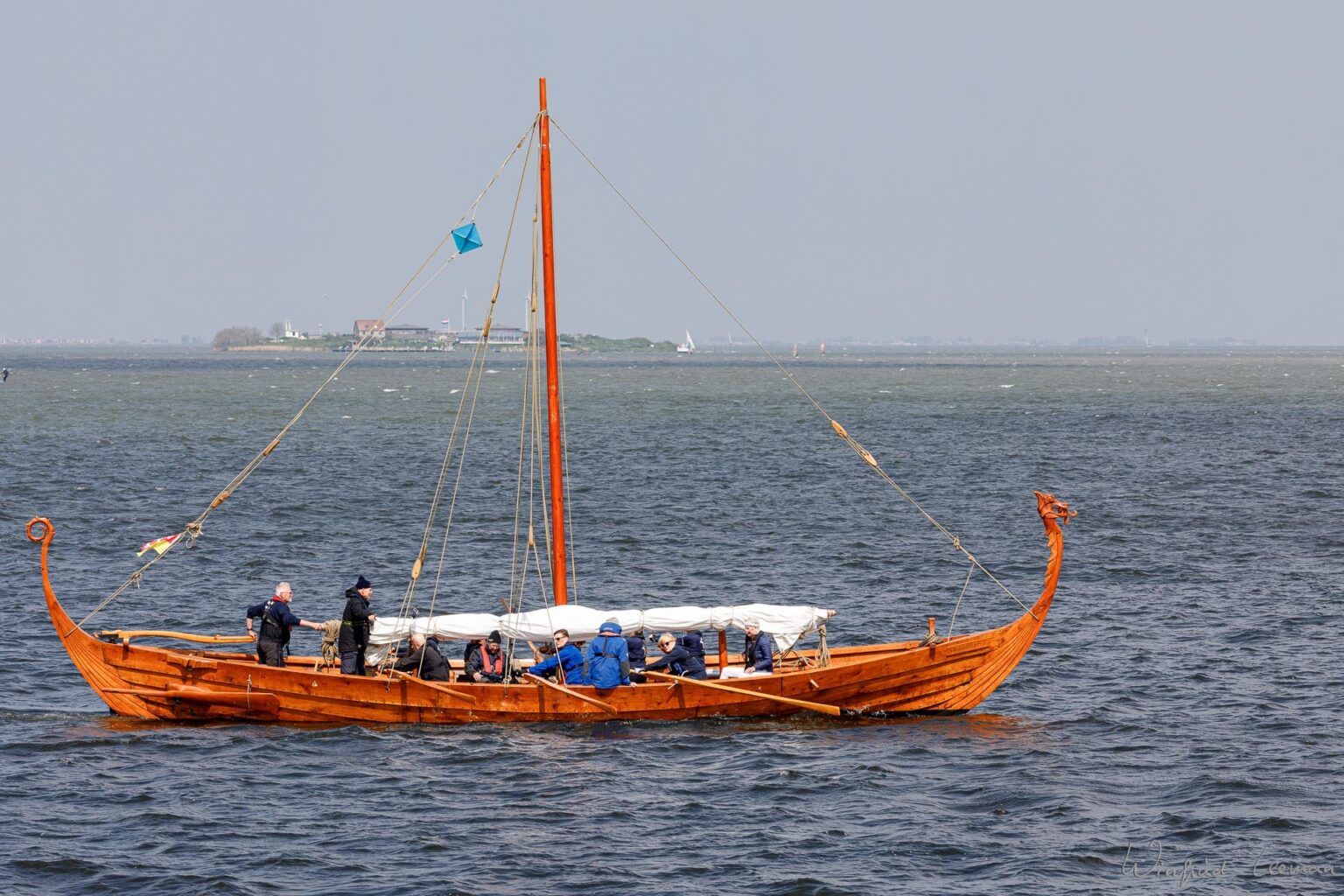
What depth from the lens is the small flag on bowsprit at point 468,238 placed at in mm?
29094

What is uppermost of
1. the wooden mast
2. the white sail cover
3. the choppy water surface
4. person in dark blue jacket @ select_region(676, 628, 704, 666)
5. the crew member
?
the wooden mast

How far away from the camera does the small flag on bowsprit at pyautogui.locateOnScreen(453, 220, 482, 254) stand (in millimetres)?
29094

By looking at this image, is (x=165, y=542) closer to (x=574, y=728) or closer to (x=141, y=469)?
(x=574, y=728)

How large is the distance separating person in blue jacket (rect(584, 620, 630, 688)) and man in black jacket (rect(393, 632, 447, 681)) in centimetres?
257

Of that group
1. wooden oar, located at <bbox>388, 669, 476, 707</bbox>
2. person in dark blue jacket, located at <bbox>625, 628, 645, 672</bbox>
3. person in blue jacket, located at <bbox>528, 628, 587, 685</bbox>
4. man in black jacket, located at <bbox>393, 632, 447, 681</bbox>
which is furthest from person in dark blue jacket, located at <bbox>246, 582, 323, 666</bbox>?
person in dark blue jacket, located at <bbox>625, 628, 645, 672</bbox>

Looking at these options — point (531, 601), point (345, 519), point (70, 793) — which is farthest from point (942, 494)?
point (70, 793)

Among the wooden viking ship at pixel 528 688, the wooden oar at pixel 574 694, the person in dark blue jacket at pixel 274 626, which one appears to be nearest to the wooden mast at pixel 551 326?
the wooden viking ship at pixel 528 688

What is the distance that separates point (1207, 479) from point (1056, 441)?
2032 cm

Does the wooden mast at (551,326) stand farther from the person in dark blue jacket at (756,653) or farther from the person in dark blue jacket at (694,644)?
the person in dark blue jacket at (756,653)

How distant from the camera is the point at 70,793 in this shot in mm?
22188

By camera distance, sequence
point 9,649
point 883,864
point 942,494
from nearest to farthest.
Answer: point 883,864 → point 9,649 → point 942,494

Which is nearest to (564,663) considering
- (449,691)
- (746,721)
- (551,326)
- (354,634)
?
(449,691)

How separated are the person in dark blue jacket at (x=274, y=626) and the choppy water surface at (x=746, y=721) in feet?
4.36

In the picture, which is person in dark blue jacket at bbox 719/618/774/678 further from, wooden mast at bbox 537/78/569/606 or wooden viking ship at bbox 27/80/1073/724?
wooden mast at bbox 537/78/569/606
